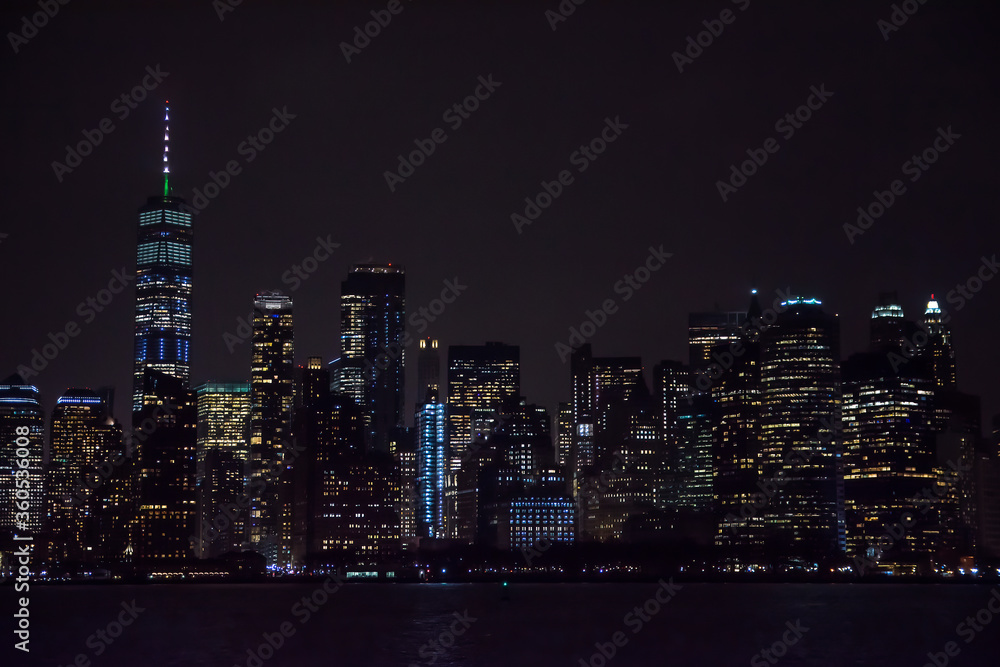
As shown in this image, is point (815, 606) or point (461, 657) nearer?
point (461, 657)

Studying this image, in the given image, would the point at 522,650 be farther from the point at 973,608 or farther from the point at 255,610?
the point at 973,608

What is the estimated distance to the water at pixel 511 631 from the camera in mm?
89812

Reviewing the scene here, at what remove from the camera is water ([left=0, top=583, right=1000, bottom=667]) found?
89812 mm

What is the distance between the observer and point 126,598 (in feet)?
630

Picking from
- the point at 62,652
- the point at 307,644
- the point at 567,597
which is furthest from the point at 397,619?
the point at 567,597

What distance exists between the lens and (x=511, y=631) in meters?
115

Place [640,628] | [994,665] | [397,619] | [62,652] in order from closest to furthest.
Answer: [994,665]
[62,652]
[640,628]
[397,619]

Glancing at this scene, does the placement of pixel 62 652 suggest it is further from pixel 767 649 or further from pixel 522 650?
pixel 767 649

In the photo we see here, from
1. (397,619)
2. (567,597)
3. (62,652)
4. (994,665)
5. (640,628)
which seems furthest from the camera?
(567,597)

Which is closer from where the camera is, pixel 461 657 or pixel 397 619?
pixel 461 657

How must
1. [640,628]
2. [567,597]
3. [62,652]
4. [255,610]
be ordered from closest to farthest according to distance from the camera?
1. [62,652]
2. [640,628]
3. [255,610]
4. [567,597]

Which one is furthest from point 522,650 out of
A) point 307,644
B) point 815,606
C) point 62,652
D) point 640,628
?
point 815,606

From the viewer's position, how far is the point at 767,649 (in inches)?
3799

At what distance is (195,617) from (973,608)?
82.2m
